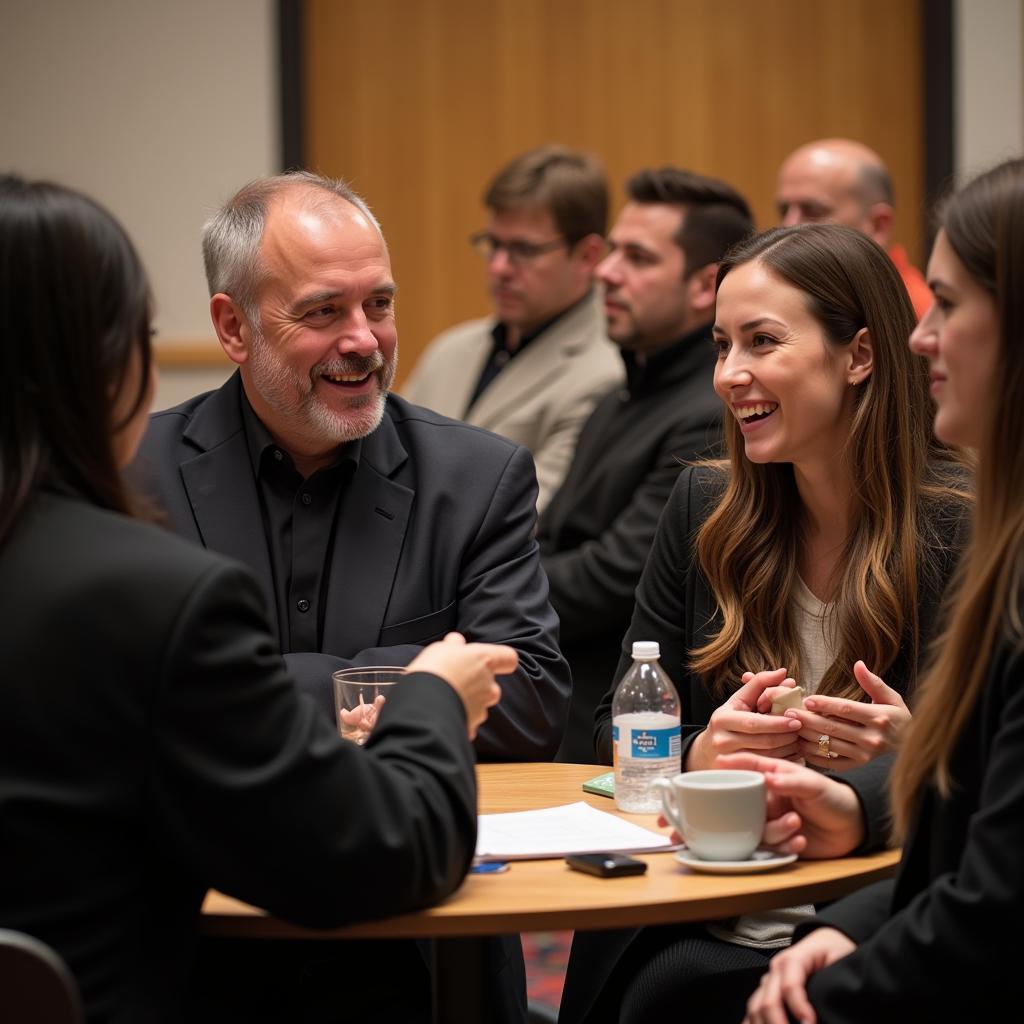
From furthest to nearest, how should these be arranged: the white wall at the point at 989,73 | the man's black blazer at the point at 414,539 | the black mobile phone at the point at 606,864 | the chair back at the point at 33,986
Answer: the white wall at the point at 989,73
the man's black blazer at the point at 414,539
the black mobile phone at the point at 606,864
the chair back at the point at 33,986

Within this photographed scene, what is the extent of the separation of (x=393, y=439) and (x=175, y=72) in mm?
3313

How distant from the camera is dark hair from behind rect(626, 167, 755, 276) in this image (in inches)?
153

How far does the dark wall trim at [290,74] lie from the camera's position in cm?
518

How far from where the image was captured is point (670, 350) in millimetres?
3656

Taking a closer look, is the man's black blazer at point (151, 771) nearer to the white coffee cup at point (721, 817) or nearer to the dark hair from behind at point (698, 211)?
the white coffee cup at point (721, 817)

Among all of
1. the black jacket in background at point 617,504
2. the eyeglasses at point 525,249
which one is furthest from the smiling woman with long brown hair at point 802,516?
the eyeglasses at point 525,249

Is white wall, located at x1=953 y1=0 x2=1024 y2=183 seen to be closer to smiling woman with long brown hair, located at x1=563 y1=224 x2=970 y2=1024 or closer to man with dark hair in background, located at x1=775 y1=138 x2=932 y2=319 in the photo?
man with dark hair in background, located at x1=775 y1=138 x2=932 y2=319

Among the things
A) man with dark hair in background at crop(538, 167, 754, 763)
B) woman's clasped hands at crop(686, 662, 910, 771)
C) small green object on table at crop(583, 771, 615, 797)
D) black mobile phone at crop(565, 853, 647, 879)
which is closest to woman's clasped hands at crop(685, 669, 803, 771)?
woman's clasped hands at crop(686, 662, 910, 771)

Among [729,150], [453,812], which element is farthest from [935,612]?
[729,150]

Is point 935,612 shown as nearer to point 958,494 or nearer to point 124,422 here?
point 958,494

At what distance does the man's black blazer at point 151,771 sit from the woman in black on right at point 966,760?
460mm

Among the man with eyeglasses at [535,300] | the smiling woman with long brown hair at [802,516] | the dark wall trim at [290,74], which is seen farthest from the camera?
the dark wall trim at [290,74]

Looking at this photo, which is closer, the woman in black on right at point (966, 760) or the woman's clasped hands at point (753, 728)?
the woman in black on right at point (966, 760)

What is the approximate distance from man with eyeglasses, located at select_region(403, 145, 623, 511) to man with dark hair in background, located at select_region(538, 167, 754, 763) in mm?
322
